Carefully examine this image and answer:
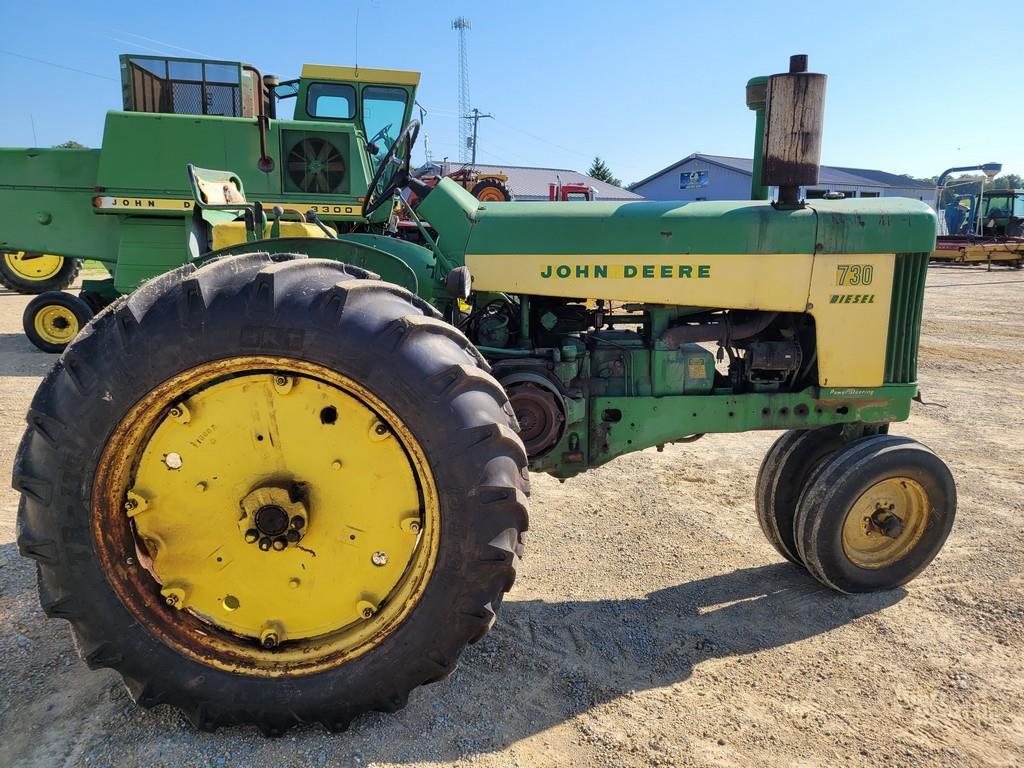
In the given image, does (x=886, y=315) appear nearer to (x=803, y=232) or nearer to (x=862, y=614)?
(x=803, y=232)

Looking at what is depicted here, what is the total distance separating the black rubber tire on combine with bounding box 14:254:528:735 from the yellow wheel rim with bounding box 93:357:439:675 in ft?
0.15

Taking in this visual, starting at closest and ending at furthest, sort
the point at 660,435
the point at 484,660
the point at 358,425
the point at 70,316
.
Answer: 1. the point at 358,425
2. the point at 484,660
3. the point at 660,435
4. the point at 70,316

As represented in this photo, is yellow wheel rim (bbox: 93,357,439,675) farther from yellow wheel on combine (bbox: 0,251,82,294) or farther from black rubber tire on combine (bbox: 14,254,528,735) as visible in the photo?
yellow wheel on combine (bbox: 0,251,82,294)

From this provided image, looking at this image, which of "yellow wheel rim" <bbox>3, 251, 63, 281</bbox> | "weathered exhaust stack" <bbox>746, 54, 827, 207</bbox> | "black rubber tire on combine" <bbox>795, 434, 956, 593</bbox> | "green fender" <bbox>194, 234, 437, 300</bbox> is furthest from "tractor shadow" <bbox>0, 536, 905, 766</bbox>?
"yellow wheel rim" <bbox>3, 251, 63, 281</bbox>

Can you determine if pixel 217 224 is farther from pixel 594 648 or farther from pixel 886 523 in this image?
pixel 886 523

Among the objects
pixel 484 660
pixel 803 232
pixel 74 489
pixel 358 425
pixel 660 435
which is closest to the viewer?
pixel 74 489

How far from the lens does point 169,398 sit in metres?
2.04

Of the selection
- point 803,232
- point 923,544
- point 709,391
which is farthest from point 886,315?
point 923,544

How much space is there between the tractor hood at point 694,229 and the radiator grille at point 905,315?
0.08 meters

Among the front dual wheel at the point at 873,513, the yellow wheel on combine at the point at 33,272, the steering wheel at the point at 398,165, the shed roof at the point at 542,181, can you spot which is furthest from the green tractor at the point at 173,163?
the shed roof at the point at 542,181

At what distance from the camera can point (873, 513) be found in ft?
10.4

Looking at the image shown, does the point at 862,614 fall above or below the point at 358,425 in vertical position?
below

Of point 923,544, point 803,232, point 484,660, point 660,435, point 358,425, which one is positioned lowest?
point 484,660

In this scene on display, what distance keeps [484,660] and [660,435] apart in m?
1.26
